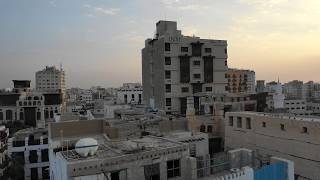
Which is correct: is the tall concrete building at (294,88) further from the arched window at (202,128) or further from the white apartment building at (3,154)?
the white apartment building at (3,154)

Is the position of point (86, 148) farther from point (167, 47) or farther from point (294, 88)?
point (294, 88)

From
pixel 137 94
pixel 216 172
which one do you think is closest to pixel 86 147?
pixel 216 172

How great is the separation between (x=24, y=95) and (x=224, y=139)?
8540cm

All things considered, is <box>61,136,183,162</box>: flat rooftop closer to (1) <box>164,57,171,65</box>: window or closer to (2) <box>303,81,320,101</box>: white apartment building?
(1) <box>164,57,171,65</box>: window

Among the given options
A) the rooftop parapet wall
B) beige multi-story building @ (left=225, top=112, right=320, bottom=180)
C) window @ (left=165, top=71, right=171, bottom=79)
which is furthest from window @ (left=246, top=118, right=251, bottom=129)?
window @ (left=165, top=71, right=171, bottom=79)

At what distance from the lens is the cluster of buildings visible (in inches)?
584

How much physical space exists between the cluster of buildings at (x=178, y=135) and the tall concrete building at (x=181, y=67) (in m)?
0.17

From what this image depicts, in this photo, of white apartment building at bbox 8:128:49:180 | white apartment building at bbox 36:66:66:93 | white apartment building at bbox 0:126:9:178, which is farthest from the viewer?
white apartment building at bbox 36:66:66:93

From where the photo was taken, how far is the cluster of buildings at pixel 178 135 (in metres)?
14.8

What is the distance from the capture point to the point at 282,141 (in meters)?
30.0

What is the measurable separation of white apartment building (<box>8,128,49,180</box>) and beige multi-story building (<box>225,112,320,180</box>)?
27.2m

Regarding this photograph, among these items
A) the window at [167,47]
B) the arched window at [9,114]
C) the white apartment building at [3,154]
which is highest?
the window at [167,47]

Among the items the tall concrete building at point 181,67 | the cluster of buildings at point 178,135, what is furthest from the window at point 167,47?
the cluster of buildings at point 178,135

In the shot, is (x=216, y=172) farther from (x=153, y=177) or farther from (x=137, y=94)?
(x=137, y=94)
